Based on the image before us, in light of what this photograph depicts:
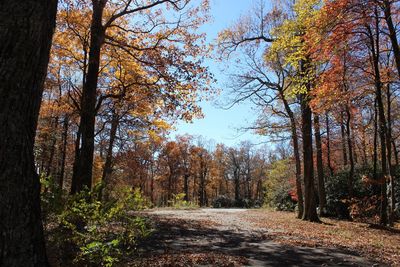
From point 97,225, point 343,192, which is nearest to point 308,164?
point 343,192

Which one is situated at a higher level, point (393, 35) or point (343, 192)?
point (393, 35)

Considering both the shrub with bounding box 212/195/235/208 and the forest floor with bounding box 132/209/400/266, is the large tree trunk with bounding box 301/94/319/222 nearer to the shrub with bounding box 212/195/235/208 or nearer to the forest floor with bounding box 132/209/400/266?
the forest floor with bounding box 132/209/400/266

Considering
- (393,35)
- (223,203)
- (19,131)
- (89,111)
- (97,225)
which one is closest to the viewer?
(19,131)

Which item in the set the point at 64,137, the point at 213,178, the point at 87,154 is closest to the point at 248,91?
the point at 87,154

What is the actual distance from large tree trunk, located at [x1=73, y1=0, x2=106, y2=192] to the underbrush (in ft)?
11.5

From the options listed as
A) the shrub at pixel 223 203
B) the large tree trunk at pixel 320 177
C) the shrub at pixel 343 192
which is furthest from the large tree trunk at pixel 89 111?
the shrub at pixel 223 203

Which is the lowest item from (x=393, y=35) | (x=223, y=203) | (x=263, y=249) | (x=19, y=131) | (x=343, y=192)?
(x=223, y=203)

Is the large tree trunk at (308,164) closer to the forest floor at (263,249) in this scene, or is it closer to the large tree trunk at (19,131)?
the forest floor at (263,249)

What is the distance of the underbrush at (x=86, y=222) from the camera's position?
148 inches

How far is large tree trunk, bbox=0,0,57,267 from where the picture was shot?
7.49 feet

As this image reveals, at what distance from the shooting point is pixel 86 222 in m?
3.93

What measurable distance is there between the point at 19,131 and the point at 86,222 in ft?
6.17

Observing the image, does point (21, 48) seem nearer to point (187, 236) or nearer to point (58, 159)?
point (187, 236)

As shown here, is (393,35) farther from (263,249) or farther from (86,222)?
(86,222)
